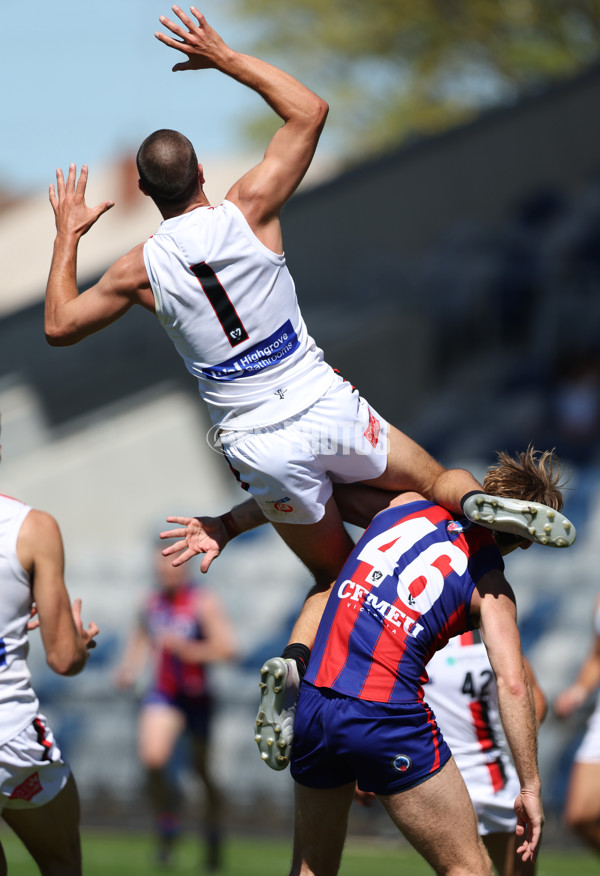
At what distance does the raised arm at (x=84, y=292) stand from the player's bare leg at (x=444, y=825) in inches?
74.9

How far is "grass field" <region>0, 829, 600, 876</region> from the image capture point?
8820 millimetres

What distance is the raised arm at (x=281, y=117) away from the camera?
4285mm

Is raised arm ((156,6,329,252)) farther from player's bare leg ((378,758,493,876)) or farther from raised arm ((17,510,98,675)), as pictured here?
player's bare leg ((378,758,493,876))

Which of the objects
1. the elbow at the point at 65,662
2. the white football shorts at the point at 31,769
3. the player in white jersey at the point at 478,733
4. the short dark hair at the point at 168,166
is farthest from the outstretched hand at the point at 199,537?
the player in white jersey at the point at 478,733

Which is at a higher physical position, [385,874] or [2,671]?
[2,671]

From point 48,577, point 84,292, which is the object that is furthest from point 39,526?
point 84,292

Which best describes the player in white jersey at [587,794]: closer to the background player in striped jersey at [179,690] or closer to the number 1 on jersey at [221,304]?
the background player in striped jersey at [179,690]

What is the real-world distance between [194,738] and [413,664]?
5226mm

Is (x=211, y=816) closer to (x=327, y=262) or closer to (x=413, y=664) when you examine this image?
(x=413, y=664)

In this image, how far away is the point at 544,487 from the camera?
4.34 m

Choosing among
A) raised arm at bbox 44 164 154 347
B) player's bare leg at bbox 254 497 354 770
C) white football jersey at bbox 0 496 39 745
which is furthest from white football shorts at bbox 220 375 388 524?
white football jersey at bbox 0 496 39 745

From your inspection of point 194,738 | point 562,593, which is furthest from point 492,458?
point 194,738

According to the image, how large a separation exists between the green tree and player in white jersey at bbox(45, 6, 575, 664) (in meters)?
19.2

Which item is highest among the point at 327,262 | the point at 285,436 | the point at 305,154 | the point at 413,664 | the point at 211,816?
the point at 305,154
